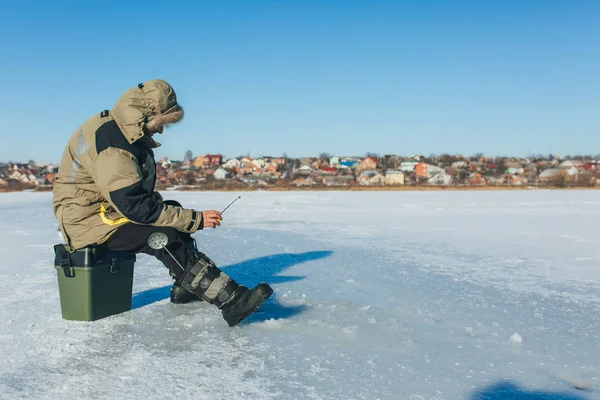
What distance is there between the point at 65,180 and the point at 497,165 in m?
88.5

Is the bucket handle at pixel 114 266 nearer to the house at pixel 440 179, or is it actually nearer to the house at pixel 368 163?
the house at pixel 440 179

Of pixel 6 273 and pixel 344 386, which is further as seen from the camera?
pixel 6 273

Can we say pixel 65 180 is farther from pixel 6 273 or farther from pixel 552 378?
pixel 552 378

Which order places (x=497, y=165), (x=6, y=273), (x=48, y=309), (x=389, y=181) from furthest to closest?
(x=497, y=165) < (x=389, y=181) < (x=6, y=273) < (x=48, y=309)

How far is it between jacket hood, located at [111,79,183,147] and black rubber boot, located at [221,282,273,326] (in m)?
0.83

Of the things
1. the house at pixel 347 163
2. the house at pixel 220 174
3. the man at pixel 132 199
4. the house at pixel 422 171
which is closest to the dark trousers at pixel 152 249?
the man at pixel 132 199

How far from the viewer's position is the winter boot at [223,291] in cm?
229

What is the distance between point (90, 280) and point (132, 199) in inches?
20.0

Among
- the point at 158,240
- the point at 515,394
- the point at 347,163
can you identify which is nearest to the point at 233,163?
the point at 347,163

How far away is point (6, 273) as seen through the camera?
367cm

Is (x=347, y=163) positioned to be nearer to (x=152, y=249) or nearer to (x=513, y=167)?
(x=513, y=167)

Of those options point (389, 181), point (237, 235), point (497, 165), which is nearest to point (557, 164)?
point (497, 165)

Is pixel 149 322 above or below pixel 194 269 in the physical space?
below

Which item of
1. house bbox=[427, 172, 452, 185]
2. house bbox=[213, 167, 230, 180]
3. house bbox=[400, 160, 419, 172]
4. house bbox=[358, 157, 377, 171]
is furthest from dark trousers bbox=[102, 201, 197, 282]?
house bbox=[400, 160, 419, 172]
